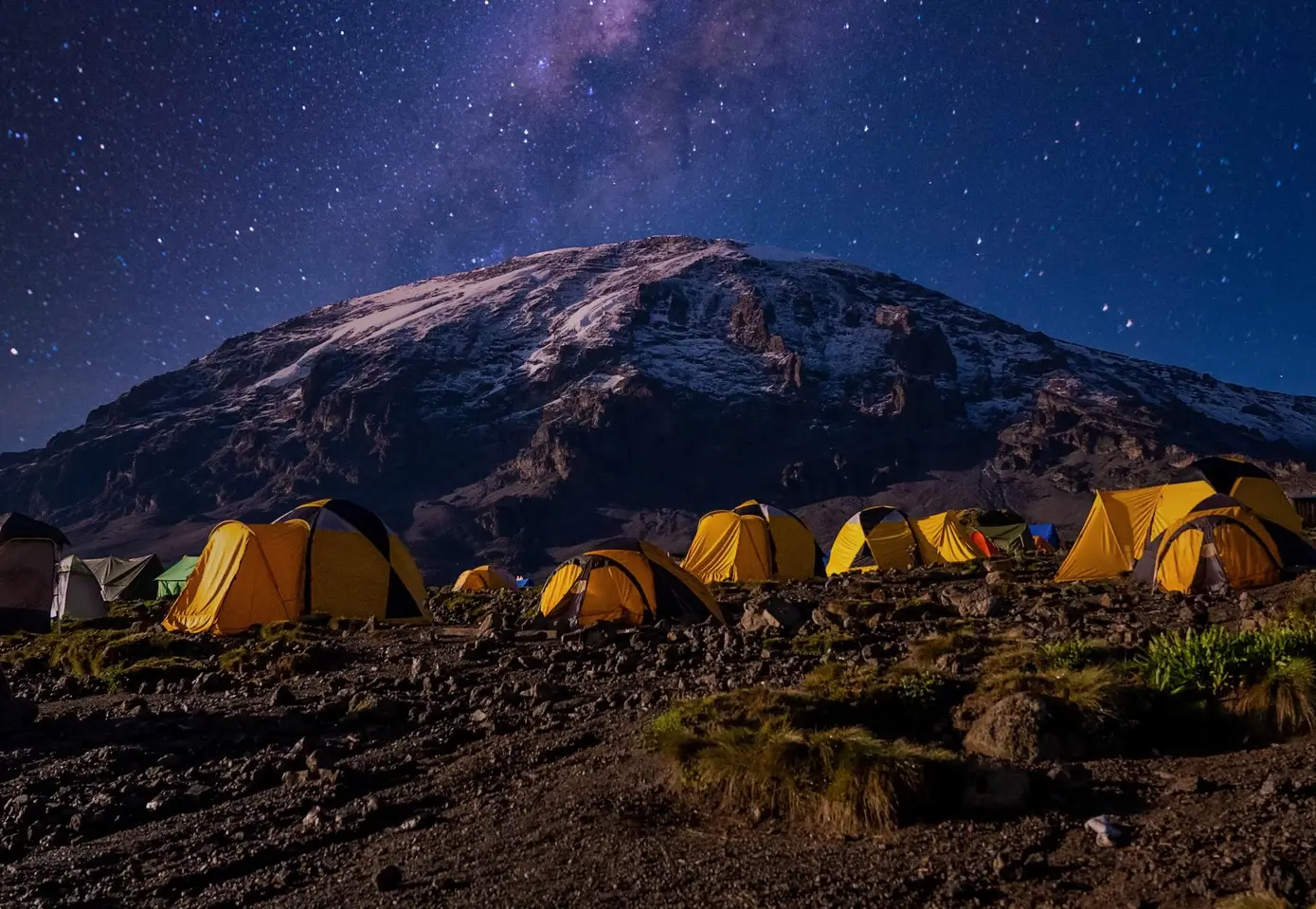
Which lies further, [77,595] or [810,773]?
[77,595]

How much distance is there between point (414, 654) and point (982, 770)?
37.8ft

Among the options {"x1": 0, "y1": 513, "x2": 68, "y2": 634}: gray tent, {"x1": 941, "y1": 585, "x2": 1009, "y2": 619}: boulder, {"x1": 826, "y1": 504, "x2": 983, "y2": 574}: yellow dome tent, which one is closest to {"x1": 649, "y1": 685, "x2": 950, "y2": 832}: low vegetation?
{"x1": 941, "y1": 585, "x2": 1009, "y2": 619}: boulder

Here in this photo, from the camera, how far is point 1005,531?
48.6m

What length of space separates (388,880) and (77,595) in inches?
1191

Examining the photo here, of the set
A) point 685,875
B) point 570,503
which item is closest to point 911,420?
point 570,503

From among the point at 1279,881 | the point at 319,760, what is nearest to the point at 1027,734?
the point at 1279,881

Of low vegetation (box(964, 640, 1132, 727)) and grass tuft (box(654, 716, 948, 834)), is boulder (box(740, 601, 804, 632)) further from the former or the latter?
grass tuft (box(654, 716, 948, 834))

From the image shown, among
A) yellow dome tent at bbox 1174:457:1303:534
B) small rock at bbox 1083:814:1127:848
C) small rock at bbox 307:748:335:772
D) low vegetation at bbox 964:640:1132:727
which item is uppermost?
yellow dome tent at bbox 1174:457:1303:534

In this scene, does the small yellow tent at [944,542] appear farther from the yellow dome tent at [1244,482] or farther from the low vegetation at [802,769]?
the low vegetation at [802,769]

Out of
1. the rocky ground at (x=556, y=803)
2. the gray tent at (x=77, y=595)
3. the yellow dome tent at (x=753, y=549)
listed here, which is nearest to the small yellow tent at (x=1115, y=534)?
the rocky ground at (x=556, y=803)

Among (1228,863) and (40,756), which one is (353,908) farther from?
(40,756)

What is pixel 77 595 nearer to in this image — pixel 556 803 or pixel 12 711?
pixel 12 711

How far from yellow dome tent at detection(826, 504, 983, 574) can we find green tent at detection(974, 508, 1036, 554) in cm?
672

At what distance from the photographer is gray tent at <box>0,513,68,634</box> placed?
2006 cm
